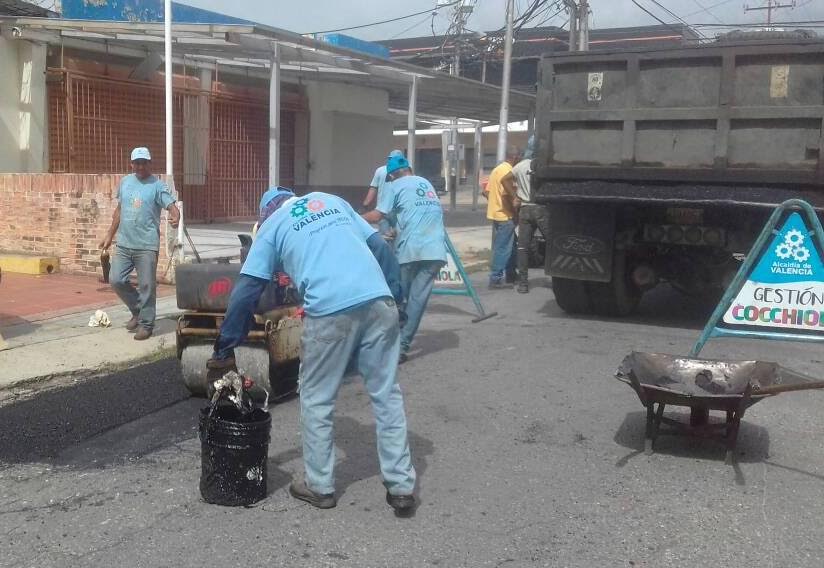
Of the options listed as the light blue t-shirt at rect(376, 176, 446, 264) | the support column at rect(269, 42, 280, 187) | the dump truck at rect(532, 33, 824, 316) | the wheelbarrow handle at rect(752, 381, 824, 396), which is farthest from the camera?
the support column at rect(269, 42, 280, 187)

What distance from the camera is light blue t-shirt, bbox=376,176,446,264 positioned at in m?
7.47

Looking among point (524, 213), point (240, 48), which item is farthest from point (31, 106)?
point (524, 213)

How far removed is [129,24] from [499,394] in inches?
348

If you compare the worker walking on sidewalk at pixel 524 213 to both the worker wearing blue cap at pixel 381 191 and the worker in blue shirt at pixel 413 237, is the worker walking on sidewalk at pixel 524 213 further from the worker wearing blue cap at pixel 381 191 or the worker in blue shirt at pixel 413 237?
the worker in blue shirt at pixel 413 237

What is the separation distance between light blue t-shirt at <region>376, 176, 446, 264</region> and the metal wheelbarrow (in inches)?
96.6

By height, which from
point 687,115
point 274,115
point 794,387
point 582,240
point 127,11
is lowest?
point 794,387

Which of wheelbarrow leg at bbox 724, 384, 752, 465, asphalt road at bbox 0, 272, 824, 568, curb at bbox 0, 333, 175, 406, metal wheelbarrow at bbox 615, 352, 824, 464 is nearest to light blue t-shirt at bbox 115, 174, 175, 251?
curb at bbox 0, 333, 175, 406

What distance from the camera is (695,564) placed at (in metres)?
3.76

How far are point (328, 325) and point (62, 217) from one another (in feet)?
27.2

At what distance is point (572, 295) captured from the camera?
31.1ft

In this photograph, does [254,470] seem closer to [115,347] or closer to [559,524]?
[559,524]

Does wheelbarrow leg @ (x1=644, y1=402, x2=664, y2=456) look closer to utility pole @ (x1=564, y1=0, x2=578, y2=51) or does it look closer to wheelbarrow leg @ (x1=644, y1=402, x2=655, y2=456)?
wheelbarrow leg @ (x1=644, y1=402, x2=655, y2=456)

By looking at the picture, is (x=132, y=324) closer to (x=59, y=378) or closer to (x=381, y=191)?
(x=59, y=378)

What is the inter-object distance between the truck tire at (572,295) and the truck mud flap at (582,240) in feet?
1.08
